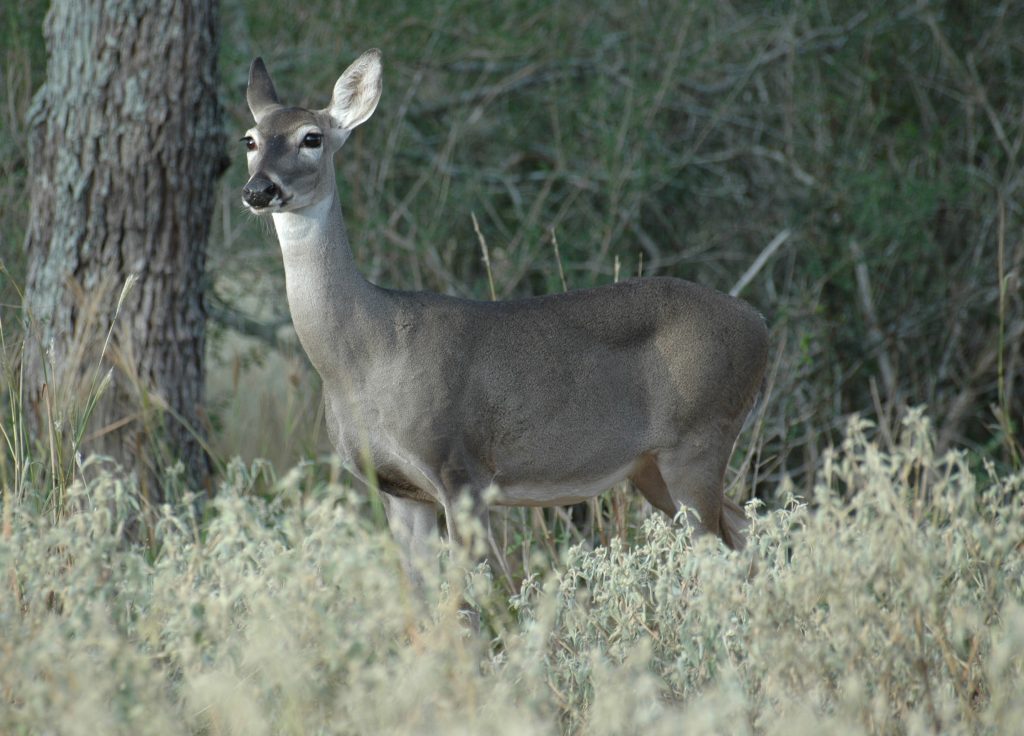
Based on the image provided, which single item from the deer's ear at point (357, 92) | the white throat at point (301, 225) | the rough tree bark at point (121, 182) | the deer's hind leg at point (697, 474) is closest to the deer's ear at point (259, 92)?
the deer's ear at point (357, 92)

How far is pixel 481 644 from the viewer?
298cm

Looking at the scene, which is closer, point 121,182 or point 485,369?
point 485,369

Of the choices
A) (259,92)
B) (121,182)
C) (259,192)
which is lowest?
(121,182)

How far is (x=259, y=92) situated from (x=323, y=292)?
91 centimetres

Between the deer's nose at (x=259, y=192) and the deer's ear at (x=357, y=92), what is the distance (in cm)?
64

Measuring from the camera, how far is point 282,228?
15.3ft

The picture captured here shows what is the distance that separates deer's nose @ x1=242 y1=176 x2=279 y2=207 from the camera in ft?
14.3

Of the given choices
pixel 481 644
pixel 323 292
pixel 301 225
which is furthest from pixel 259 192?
pixel 481 644

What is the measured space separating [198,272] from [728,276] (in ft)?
13.6

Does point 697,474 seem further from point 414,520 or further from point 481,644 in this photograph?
point 481,644

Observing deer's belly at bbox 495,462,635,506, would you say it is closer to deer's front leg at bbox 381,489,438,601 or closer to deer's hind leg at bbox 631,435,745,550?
deer's hind leg at bbox 631,435,745,550

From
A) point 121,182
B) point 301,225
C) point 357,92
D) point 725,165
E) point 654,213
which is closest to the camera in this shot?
point 301,225

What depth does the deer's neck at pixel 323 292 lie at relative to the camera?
4.65 metres

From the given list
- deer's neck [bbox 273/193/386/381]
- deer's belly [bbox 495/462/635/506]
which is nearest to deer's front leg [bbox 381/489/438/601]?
deer's belly [bbox 495/462/635/506]
